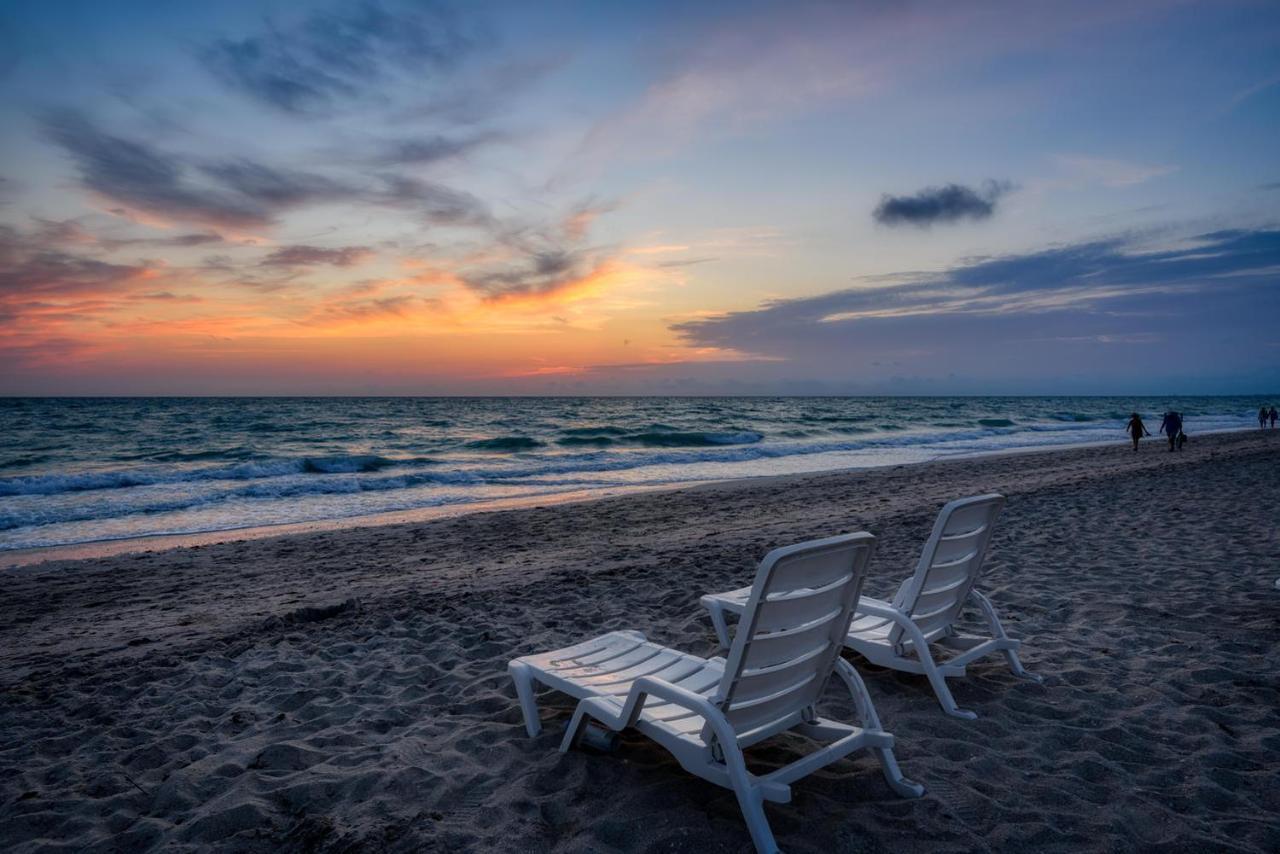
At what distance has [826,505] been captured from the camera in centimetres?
1370

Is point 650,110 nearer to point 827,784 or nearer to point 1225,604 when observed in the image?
point 1225,604

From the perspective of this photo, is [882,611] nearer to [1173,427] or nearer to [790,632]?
[790,632]

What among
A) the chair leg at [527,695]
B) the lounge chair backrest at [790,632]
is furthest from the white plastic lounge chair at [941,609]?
the chair leg at [527,695]

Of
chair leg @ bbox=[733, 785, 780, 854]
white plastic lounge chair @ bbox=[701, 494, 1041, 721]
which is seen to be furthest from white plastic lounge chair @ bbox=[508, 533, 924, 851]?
white plastic lounge chair @ bbox=[701, 494, 1041, 721]

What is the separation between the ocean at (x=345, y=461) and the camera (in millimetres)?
14906

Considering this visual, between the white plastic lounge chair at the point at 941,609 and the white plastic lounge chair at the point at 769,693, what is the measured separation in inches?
34.2

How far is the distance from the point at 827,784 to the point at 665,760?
2.60ft

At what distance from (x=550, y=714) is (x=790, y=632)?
1902 millimetres

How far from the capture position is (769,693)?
9.27 feet

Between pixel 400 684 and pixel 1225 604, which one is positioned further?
pixel 1225 604

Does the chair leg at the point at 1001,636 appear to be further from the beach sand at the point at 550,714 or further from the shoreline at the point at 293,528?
the shoreline at the point at 293,528

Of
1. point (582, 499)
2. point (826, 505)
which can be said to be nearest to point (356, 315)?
point (582, 499)

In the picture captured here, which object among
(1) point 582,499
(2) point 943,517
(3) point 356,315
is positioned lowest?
(1) point 582,499

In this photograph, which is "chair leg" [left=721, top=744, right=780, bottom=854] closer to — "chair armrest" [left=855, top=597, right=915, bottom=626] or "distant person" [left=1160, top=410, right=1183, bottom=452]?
"chair armrest" [left=855, top=597, right=915, bottom=626]
